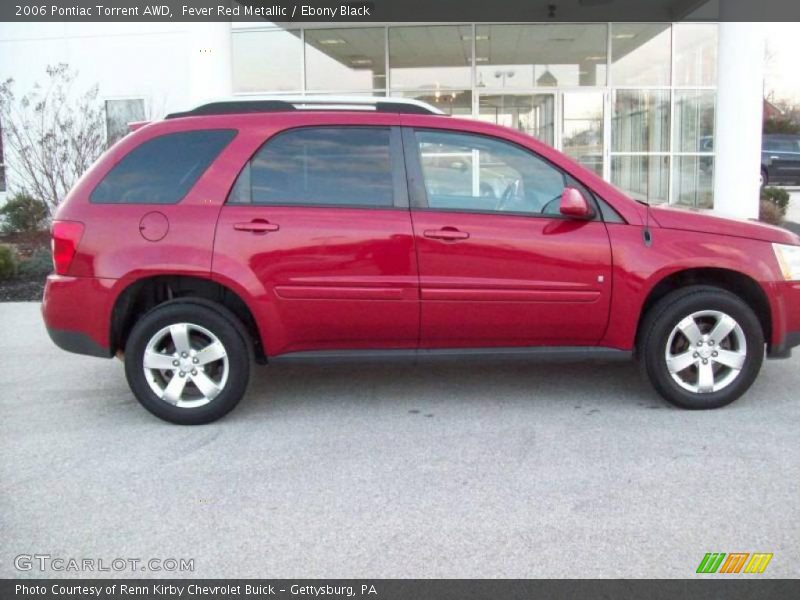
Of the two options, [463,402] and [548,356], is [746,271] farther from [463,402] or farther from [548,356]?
[463,402]

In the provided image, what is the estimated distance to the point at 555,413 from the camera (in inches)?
197

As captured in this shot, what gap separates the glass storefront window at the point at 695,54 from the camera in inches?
544

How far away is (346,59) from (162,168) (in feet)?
33.3

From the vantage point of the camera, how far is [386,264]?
4.71m

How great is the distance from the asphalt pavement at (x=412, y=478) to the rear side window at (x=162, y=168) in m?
1.43

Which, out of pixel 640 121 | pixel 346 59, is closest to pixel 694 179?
pixel 640 121

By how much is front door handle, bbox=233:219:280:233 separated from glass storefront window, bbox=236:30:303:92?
32.9ft

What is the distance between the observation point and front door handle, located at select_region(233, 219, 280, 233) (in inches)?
184

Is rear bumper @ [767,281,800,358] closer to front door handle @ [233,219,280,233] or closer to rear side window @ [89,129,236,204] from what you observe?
front door handle @ [233,219,280,233]

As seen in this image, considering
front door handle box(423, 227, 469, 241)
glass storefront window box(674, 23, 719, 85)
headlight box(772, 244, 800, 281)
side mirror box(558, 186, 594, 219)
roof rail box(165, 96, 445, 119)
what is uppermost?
glass storefront window box(674, 23, 719, 85)

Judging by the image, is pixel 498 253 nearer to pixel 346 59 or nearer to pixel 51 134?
pixel 51 134

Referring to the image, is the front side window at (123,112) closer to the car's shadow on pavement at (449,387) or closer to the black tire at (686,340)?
the car's shadow on pavement at (449,387)
